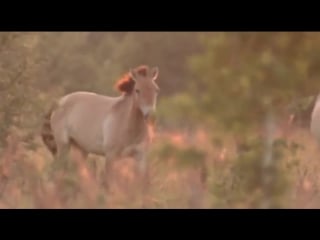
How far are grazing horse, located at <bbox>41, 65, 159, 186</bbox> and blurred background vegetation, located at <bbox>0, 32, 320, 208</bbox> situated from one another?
20cm

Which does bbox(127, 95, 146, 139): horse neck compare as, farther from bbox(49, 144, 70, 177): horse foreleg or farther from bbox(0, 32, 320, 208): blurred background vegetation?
bbox(49, 144, 70, 177): horse foreleg

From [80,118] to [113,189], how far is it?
2615mm

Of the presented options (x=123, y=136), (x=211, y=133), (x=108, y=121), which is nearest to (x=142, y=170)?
(x=123, y=136)

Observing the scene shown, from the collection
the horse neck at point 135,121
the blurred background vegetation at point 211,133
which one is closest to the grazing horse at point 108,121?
the horse neck at point 135,121

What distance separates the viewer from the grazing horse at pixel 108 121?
29.0ft

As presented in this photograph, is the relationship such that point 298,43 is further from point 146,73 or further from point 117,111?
point 117,111

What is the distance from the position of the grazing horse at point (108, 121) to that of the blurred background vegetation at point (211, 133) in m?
0.20

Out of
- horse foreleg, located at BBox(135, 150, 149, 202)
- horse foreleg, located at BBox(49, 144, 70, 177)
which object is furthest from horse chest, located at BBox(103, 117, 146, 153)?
horse foreleg, located at BBox(49, 144, 70, 177)

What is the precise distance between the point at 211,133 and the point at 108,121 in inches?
163

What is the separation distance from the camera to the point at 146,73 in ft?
29.1

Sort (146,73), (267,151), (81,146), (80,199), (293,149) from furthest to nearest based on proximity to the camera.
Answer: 1. (81,146)
2. (146,73)
3. (80,199)
4. (293,149)
5. (267,151)

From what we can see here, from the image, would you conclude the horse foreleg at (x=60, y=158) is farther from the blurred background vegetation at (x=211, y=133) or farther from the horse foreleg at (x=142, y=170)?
the horse foreleg at (x=142, y=170)

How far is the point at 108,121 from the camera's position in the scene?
9414 millimetres
